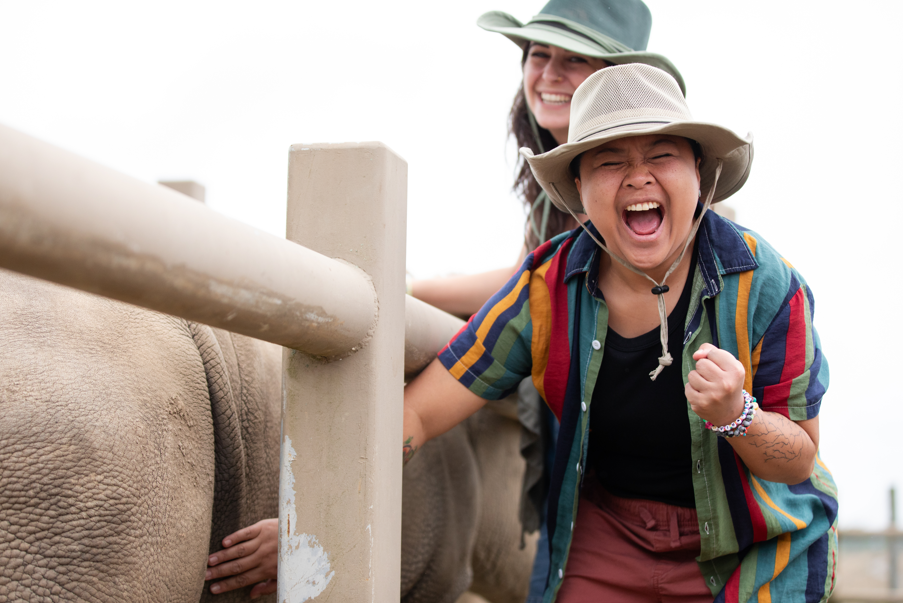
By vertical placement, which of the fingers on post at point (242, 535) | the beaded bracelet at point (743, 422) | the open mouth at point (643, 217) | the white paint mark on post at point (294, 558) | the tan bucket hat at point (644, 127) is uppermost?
the tan bucket hat at point (644, 127)

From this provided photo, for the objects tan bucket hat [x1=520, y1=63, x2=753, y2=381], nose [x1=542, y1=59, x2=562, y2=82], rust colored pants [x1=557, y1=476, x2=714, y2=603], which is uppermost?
nose [x1=542, y1=59, x2=562, y2=82]

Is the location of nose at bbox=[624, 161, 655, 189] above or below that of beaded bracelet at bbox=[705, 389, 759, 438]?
above

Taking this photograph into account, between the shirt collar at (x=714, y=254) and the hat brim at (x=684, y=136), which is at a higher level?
the hat brim at (x=684, y=136)

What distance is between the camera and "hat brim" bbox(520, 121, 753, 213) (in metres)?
1.10

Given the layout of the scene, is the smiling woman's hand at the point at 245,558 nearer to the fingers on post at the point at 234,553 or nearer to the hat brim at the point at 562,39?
the fingers on post at the point at 234,553

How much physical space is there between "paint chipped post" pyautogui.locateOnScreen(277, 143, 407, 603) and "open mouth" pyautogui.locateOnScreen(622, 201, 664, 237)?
388 mm

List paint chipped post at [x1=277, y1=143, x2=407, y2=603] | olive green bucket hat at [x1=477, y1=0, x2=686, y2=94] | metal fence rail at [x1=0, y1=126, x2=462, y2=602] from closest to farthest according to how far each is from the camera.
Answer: metal fence rail at [x1=0, y1=126, x2=462, y2=602], paint chipped post at [x1=277, y1=143, x2=407, y2=603], olive green bucket hat at [x1=477, y1=0, x2=686, y2=94]

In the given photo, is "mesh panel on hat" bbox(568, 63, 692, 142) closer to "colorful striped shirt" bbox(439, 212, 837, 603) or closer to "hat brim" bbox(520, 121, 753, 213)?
"hat brim" bbox(520, 121, 753, 213)

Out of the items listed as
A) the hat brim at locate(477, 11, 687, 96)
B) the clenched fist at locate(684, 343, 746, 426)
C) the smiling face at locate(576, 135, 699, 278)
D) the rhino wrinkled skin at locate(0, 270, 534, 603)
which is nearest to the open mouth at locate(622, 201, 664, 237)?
the smiling face at locate(576, 135, 699, 278)

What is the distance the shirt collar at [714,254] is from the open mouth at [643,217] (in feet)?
0.33

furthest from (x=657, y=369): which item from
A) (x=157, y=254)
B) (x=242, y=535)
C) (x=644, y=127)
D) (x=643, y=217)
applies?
(x=157, y=254)

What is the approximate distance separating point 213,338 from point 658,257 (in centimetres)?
63

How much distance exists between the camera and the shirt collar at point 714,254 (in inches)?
46.0

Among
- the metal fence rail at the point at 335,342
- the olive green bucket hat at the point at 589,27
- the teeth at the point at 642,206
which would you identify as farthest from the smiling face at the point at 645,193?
the olive green bucket hat at the point at 589,27
